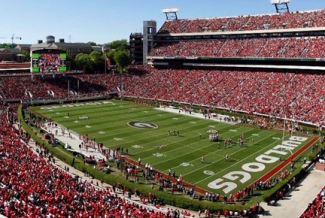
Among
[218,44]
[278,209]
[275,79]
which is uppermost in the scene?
[218,44]

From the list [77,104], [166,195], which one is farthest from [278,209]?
[77,104]

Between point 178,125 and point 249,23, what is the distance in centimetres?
3747

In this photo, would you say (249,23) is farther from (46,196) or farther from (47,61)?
(46,196)

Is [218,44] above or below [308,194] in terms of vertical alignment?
above

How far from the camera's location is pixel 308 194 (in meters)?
27.7

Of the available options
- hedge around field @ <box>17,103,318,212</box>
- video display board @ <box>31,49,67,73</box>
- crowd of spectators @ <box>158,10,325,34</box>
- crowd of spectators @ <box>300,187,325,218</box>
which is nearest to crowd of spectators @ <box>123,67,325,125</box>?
crowd of spectators @ <box>158,10,325,34</box>

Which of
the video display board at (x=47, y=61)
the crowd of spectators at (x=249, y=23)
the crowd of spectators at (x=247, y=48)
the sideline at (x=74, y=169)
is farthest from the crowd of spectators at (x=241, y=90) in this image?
the sideline at (x=74, y=169)

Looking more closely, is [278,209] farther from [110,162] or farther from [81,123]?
[81,123]

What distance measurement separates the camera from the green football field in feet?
105

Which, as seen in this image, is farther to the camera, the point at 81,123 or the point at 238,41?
the point at 238,41

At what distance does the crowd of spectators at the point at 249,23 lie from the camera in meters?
67.9

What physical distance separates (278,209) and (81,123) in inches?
1258

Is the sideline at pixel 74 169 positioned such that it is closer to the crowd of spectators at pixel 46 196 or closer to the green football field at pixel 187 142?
the crowd of spectators at pixel 46 196

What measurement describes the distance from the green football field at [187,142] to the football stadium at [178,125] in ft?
0.52
